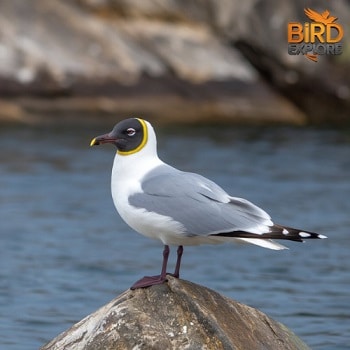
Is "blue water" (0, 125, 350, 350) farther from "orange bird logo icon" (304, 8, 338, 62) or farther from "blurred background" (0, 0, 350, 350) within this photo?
"orange bird logo icon" (304, 8, 338, 62)

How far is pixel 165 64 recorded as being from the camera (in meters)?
21.8

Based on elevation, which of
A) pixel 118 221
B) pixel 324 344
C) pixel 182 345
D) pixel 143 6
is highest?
pixel 143 6

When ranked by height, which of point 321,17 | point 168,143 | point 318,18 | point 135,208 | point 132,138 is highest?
point 321,17

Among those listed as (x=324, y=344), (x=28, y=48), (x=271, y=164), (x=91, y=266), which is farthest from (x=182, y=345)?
(x=28, y=48)

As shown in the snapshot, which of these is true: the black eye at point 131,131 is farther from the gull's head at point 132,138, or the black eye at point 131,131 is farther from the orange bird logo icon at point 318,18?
the orange bird logo icon at point 318,18

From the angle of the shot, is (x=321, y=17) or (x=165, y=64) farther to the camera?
(x=321, y=17)

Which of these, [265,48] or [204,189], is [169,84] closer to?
[265,48]

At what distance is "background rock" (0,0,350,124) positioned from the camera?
20.9 meters

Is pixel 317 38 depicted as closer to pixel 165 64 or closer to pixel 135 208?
pixel 165 64

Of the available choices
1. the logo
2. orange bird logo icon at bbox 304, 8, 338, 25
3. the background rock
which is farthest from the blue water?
orange bird logo icon at bbox 304, 8, 338, 25

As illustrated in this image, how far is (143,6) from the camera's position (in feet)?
71.9

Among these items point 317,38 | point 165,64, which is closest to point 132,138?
point 317,38

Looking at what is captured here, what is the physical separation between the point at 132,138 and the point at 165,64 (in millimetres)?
15385

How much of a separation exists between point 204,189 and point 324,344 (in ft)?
9.79
